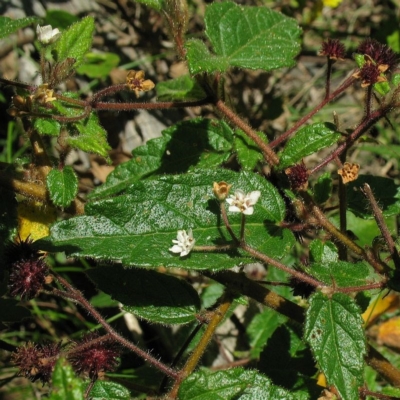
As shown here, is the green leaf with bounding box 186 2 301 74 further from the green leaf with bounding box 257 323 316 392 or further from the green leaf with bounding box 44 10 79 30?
the green leaf with bounding box 44 10 79 30

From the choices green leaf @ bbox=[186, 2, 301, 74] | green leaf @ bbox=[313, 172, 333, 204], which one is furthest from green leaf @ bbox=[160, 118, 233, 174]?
green leaf @ bbox=[313, 172, 333, 204]

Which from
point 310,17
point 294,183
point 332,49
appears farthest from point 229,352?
point 310,17

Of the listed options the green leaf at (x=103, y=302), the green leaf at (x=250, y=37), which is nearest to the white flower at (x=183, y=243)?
the green leaf at (x=250, y=37)

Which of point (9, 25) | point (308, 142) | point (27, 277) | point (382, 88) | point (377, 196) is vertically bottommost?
point (377, 196)

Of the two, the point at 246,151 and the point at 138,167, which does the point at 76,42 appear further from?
the point at 246,151

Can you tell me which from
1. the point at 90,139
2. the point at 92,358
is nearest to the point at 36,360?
the point at 92,358

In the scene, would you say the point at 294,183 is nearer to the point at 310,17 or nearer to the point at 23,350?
the point at 23,350

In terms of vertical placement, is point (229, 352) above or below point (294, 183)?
below
